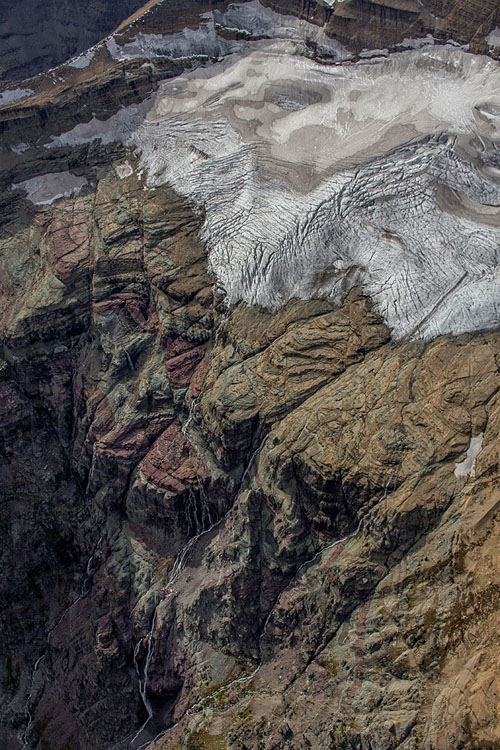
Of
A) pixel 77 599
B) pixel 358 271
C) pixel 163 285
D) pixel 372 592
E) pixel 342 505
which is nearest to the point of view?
pixel 372 592

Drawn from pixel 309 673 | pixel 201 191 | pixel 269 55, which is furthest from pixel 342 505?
pixel 269 55

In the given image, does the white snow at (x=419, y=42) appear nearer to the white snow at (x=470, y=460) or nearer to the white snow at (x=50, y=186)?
the white snow at (x=50, y=186)

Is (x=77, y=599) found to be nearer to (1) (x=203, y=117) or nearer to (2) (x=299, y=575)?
(2) (x=299, y=575)

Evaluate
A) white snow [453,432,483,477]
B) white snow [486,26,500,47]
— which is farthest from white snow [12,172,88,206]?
white snow [453,432,483,477]

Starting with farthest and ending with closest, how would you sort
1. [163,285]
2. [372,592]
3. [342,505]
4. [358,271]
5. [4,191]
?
[4,191]
[163,285]
[358,271]
[342,505]
[372,592]

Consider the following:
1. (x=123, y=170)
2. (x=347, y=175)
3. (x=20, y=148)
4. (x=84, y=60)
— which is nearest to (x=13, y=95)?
(x=20, y=148)

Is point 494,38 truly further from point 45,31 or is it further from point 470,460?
point 45,31

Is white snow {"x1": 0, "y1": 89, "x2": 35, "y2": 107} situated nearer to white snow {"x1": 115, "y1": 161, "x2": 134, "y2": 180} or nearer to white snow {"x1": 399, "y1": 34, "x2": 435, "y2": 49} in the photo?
white snow {"x1": 115, "y1": 161, "x2": 134, "y2": 180}
